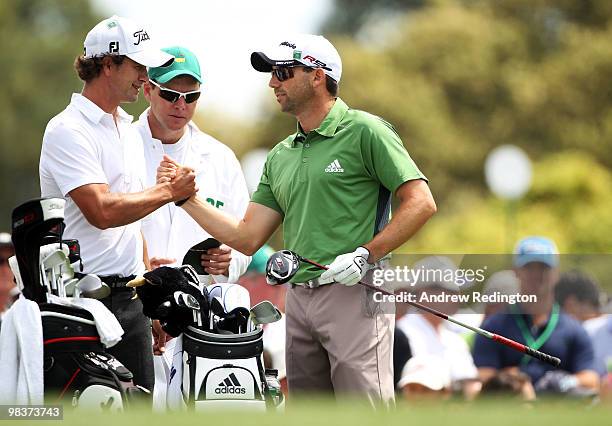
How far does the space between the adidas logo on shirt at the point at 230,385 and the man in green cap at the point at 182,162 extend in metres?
1.52

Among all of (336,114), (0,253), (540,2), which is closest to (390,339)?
(336,114)

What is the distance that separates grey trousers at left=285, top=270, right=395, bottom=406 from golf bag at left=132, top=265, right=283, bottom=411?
488 millimetres

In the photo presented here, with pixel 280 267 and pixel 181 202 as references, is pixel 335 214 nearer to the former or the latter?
pixel 280 267

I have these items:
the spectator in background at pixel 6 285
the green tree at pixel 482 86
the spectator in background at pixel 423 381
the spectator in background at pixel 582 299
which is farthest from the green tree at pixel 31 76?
the spectator in background at pixel 423 381

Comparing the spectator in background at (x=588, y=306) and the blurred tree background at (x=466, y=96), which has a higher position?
the blurred tree background at (x=466, y=96)

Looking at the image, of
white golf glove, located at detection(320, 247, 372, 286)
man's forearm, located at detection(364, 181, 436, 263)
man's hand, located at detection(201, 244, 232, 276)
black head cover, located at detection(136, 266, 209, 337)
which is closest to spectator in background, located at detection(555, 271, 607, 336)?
man's hand, located at detection(201, 244, 232, 276)

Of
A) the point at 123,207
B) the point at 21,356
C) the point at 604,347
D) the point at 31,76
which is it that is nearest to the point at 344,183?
the point at 123,207

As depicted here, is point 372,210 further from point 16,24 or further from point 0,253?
point 16,24

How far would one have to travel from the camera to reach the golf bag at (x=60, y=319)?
6.20 m

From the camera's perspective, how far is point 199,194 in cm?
797

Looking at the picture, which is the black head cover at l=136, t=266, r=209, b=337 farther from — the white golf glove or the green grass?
the white golf glove

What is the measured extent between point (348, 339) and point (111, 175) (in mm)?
1486

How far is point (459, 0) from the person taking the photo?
49.8 metres

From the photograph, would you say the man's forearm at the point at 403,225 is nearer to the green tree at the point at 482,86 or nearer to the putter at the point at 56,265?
the putter at the point at 56,265
